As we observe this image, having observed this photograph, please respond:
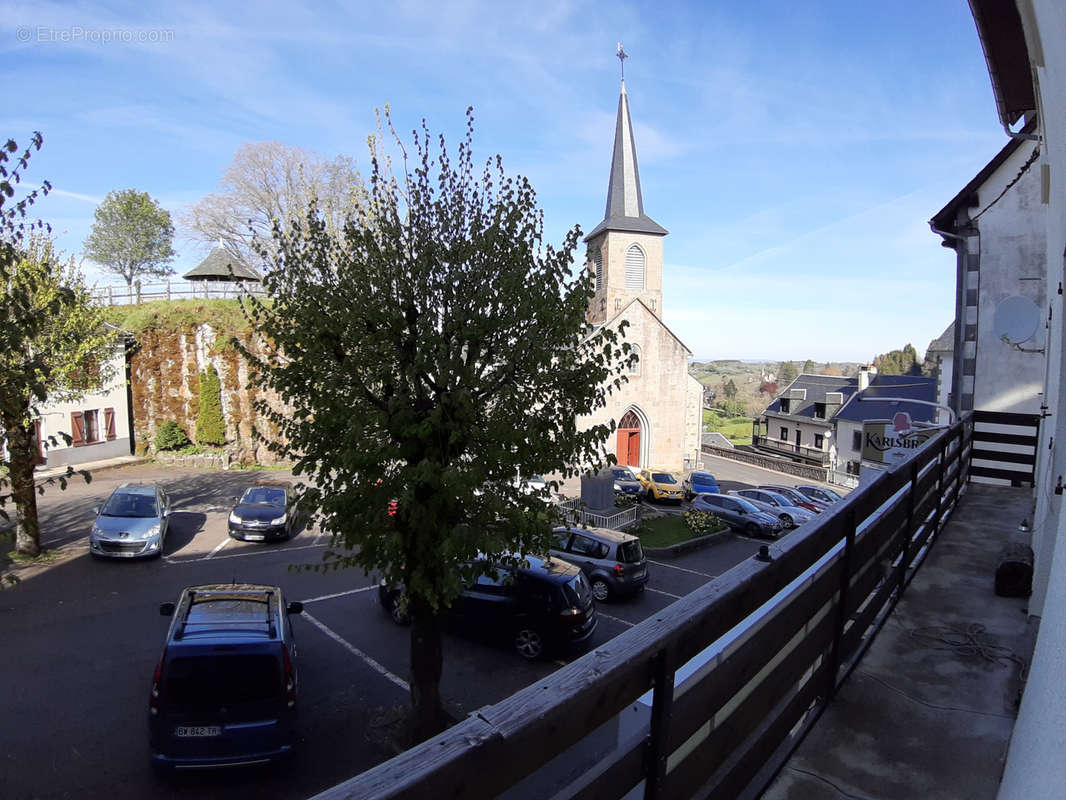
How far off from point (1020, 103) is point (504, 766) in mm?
7828

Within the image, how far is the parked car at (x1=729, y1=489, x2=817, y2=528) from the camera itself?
75.8ft

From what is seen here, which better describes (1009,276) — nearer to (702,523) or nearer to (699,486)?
(702,523)

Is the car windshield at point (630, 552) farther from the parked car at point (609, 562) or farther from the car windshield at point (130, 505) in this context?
the car windshield at point (130, 505)

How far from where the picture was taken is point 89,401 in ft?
91.0

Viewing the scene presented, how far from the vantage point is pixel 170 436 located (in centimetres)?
2991

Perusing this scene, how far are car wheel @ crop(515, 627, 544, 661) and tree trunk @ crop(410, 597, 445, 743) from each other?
285 centimetres

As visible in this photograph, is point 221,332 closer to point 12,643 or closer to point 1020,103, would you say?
point 12,643

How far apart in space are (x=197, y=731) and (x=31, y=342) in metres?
12.7

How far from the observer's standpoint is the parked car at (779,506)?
23095mm

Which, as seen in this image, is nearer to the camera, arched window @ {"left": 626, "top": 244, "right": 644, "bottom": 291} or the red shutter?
the red shutter

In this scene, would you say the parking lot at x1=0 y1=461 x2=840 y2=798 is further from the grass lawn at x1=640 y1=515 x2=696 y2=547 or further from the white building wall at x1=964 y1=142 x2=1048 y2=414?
the white building wall at x1=964 y1=142 x2=1048 y2=414

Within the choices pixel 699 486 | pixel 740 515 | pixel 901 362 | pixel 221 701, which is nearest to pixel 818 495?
pixel 699 486

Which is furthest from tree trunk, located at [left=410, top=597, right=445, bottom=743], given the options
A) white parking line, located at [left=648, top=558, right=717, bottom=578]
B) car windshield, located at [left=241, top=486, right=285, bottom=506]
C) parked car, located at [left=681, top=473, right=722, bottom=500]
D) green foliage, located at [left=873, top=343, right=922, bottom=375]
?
green foliage, located at [left=873, top=343, right=922, bottom=375]

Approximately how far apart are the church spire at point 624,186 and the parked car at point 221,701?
35477 millimetres
